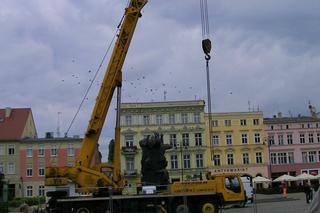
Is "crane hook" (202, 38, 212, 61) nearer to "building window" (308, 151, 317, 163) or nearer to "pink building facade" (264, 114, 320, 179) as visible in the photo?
"pink building facade" (264, 114, 320, 179)

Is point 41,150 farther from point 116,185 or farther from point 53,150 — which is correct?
point 116,185

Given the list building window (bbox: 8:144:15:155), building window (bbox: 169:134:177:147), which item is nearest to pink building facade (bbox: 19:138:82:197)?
building window (bbox: 8:144:15:155)

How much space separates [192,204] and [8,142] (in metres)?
66.8

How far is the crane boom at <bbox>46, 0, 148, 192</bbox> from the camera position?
27.6 metres

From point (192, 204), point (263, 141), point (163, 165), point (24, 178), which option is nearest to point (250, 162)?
point (263, 141)

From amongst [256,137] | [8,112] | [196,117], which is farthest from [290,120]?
[8,112]

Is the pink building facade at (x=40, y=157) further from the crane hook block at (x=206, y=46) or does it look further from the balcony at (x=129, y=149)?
the crane hook block at (x=206, y=46)

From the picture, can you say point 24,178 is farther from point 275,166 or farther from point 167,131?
point 275,166

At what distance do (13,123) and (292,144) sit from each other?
157 feet

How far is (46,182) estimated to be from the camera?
2730 cm

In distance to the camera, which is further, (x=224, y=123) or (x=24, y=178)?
(x=224, y=123)

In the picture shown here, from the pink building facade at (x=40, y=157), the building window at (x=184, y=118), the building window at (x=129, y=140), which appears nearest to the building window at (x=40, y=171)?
the pink building facade at (x=40, y=157)

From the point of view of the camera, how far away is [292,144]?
93.4m

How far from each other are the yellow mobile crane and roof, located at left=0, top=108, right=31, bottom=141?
6245 cm
